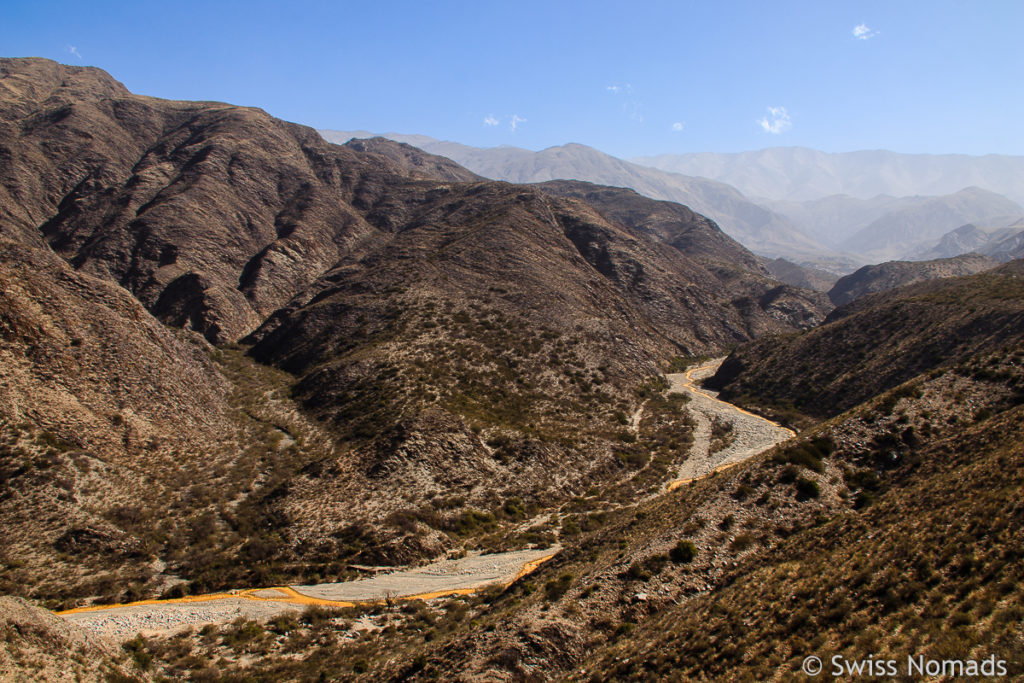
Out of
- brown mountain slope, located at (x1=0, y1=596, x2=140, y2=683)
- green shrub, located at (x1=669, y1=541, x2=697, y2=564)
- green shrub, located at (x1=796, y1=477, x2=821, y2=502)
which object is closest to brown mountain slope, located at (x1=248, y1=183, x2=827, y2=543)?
brown mountain slope, located at (x1=0, y1=596, x2=140, y2=683)

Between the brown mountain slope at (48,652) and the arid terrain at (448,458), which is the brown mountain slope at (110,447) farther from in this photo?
the brown mountain slope at (48,652)

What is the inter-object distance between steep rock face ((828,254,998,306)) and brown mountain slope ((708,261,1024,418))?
268 feet

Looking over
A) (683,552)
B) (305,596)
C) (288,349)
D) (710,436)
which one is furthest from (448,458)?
(288,349)

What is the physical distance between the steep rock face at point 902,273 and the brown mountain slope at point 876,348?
8172 cm

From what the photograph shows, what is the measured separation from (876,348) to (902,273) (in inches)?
5267

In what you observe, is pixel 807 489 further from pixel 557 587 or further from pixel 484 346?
pixel 484 346

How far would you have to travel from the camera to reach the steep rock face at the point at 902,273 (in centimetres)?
14725

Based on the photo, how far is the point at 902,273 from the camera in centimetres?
16375

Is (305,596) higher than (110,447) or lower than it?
lower

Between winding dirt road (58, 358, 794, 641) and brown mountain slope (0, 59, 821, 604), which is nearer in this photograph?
winding dirt road (58, 358, 794, 641)

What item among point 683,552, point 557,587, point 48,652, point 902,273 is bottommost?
point 557,587

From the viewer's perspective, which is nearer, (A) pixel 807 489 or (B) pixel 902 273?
(A) pixel 807 489

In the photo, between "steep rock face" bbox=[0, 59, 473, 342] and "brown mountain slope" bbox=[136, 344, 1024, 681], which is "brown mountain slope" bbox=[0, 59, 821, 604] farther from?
"brown mountain slope" bbox=[136, 344, 1024, 681]

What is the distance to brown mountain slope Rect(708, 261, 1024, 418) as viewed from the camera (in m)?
51.6
